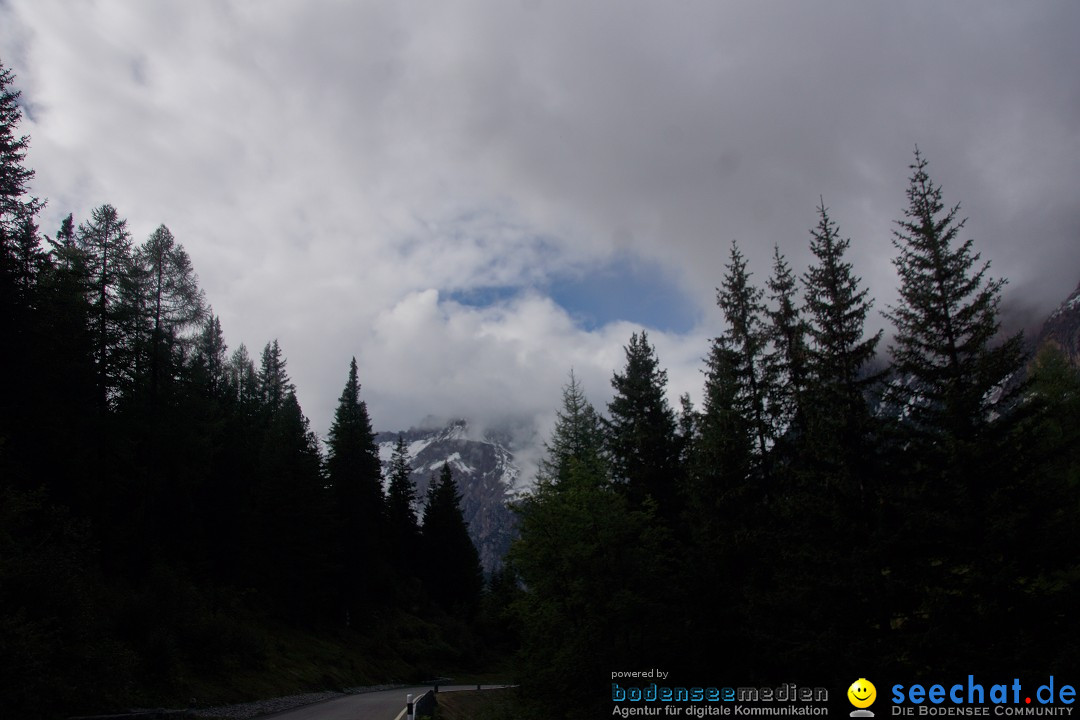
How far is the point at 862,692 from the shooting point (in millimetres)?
16641

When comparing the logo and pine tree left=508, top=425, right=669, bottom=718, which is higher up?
pine tree left=508, top=425, right=669, bottom=718

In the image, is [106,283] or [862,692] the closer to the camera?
[862,692]

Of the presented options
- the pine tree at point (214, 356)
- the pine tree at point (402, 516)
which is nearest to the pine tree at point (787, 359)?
the pine tree at point (214, 356)

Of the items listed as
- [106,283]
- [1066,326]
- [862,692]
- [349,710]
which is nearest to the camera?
[862,692]

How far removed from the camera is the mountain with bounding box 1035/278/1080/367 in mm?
106312

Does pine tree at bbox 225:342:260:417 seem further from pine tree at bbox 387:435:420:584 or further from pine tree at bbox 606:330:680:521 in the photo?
pine tree at bbox 606:330:680:521

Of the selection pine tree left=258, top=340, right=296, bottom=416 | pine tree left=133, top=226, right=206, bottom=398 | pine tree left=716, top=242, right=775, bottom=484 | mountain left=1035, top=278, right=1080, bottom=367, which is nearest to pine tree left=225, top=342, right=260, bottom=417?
pine tree left=258, top=340, right=296, bottom=416

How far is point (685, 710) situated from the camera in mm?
18484

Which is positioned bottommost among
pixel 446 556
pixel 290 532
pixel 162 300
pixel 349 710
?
pixel 349 710

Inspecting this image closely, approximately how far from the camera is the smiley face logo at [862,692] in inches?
652

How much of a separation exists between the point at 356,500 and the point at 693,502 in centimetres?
3449

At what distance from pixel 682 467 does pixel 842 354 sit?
10551 millimetres

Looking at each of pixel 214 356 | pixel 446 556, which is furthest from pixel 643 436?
pixel 446 556

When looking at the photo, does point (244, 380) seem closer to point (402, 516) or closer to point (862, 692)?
point (402, 516)
